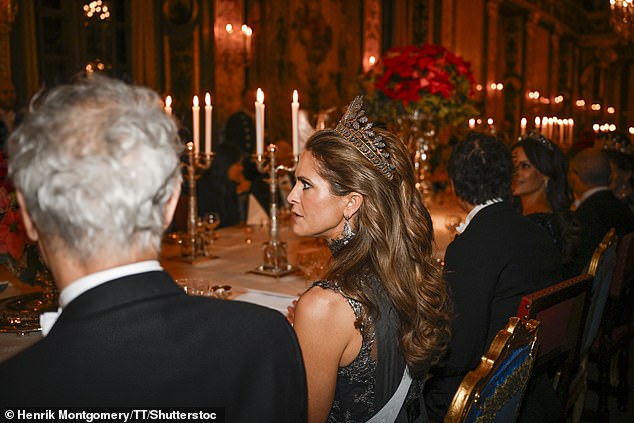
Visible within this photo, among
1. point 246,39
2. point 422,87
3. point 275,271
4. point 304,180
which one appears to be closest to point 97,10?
point 246,39

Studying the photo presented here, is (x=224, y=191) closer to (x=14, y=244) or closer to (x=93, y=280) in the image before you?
(x=14, y=244)

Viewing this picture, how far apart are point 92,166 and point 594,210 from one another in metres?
3.74

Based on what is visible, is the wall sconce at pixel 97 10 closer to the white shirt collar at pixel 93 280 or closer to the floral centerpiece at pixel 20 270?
the floral centerpiece at pixel 20 270

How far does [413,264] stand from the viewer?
178 centimetres

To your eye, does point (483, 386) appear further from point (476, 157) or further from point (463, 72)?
point (463, 72)

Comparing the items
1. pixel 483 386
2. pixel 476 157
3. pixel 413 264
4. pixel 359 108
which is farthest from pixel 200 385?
pixel 476 157

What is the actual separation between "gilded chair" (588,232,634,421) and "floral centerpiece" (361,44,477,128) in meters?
1.63

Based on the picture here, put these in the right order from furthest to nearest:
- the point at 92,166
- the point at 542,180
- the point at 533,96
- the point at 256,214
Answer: the point at 533,96 < the point at 256,214 < the point at 542,180 < the point at 92,166

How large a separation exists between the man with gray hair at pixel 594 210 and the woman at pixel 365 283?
2.11 m

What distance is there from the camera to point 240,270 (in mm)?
3242

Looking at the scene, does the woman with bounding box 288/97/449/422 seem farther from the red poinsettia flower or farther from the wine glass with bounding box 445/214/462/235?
the wine glass with bounding box 445/214/462/235

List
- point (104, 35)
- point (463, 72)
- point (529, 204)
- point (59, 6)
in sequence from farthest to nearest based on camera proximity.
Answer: point (104, 35), point (59, 6), point (463, 72), point (529, 204)

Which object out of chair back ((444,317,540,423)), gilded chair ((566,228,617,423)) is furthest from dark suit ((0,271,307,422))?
gilded chair ((566,228,617,423))

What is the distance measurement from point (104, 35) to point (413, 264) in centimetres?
719
